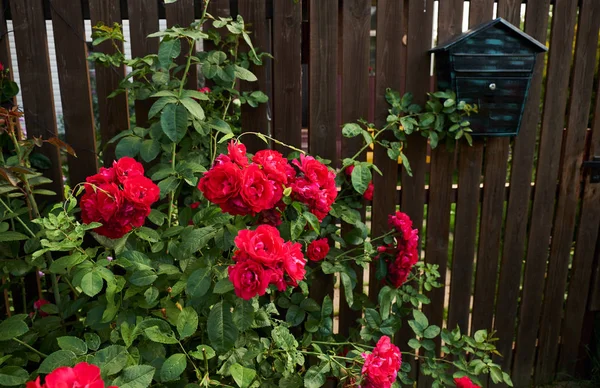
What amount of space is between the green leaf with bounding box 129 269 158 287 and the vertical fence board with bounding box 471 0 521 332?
167 centimetres

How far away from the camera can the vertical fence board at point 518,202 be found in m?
2.39

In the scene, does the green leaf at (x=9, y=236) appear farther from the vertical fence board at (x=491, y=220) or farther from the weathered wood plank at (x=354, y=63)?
the vertical fence board at (x=491, y=220)

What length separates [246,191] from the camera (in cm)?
136

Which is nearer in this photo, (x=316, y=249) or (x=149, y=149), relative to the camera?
(x=149, y=149)

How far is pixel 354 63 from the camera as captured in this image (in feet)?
7.30

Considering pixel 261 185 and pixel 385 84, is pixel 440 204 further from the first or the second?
pixel 261 185

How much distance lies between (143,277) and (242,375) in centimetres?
39

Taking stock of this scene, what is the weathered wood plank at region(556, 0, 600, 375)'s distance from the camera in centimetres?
246

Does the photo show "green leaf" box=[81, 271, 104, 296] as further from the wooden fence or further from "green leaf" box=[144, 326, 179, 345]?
the wooden fence

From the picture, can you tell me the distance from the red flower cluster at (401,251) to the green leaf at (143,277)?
1.00 metres

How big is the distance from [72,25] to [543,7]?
6.49ft

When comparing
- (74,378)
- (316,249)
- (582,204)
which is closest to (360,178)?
(316,249)

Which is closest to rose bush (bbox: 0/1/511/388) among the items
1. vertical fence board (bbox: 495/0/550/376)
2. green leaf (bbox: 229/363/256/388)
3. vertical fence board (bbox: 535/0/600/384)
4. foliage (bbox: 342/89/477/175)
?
green leaf (bbox: 229/363/256/388)

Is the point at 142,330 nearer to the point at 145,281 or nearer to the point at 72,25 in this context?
the point at 145,281
